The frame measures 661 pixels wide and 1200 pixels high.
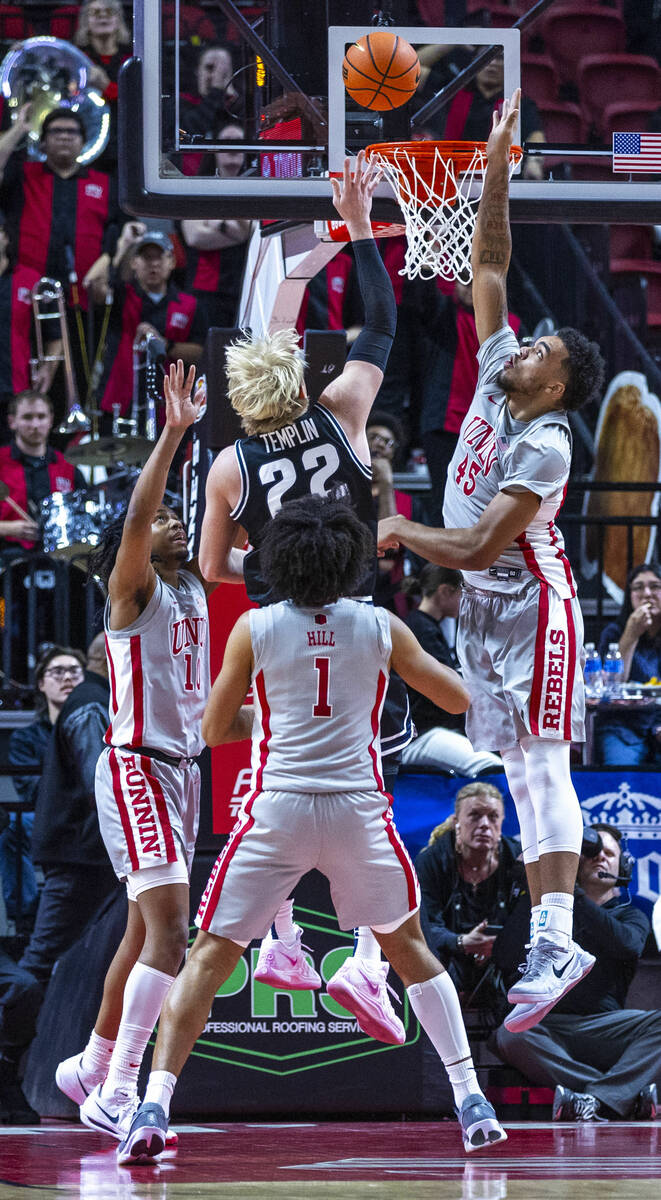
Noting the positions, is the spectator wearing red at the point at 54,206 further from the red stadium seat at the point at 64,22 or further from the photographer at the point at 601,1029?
the photographer at the point at 601,1029

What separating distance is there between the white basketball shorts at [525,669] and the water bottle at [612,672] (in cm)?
282

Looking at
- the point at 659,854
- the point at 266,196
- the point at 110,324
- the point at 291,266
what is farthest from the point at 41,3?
the point at 659,854

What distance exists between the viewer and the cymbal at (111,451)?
10547mm

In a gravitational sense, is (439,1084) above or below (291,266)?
below

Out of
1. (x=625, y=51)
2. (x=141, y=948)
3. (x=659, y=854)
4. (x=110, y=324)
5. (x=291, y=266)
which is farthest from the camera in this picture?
(x=625, y=51)

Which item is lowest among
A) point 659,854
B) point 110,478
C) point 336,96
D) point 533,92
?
point 659,854

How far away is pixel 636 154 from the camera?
6375mm

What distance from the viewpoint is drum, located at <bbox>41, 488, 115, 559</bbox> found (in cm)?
1005

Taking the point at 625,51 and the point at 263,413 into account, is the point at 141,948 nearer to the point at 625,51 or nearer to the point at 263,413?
the point at 263,413

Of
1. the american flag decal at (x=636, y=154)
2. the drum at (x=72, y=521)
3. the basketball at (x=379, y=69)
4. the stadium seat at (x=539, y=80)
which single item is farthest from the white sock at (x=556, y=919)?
the stadium seat at (x=539, y=80)

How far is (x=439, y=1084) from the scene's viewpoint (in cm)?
718

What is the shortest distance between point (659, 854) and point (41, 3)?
866cm

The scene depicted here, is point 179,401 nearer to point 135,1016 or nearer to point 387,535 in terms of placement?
point 387,535

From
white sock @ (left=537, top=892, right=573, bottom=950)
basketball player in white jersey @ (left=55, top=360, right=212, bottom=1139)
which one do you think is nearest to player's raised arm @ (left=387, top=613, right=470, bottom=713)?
white sock @ (left=537, top=892, right=573, bottom=950)
